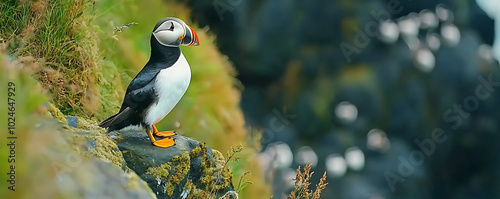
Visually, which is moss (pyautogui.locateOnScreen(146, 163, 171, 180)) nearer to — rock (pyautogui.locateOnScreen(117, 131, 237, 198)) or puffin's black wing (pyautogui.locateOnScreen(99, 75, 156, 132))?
rock (pyautogui.locateOnScreen(117, 131, 237, 198))

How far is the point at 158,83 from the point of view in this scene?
8.07 feet

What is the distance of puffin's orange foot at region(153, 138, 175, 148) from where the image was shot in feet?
8.85

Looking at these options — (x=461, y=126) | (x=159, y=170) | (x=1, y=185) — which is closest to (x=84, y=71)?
(x=159, y=170)

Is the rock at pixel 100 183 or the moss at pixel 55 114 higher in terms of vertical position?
the moss at pixel 55 114

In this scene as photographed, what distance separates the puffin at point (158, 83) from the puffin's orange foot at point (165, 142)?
15 centimetres

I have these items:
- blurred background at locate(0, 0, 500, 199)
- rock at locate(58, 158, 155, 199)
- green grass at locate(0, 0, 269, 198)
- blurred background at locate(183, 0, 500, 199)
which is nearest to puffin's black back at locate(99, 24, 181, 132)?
green grass at locate(0, 0, 269, 198)

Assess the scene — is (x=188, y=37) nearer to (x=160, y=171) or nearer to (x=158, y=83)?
(x=158, y=83)

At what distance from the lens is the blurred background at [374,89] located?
23.4 ft

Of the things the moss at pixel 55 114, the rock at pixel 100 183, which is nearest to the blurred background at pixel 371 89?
the moss at pixel 55 114

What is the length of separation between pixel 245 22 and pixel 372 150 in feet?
7.03

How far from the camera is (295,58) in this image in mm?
7305

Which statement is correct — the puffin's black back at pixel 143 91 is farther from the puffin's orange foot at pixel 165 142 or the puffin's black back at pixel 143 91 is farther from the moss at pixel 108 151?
the puffin's orange foot at pixel 165 142

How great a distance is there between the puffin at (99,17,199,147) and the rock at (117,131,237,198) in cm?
14

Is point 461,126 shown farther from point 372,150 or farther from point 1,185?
point 1,185
